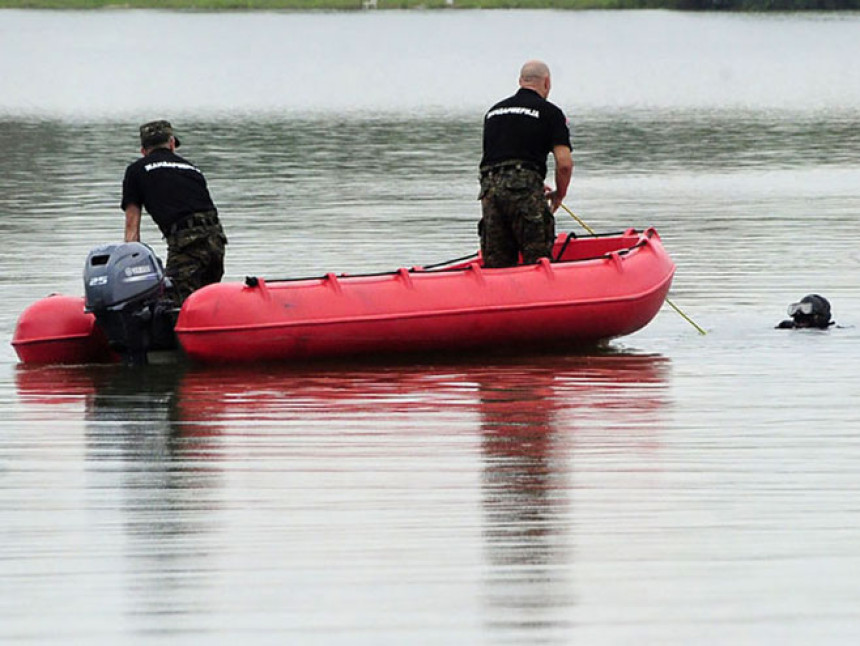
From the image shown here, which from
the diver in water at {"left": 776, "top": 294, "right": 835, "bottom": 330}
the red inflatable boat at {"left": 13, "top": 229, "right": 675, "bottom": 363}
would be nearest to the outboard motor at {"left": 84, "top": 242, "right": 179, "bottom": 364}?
the red inflatable boat at {"left": 13, "top": 229, "right": 675, "bottom": 363}

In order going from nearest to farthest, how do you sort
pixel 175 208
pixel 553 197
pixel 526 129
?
pixel 175 208 → pixel 526 129 → pixel 553 197

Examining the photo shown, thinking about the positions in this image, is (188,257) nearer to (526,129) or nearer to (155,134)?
(155,134)

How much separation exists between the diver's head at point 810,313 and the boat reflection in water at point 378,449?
3.64ft

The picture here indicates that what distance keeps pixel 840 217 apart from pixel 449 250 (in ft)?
13.6

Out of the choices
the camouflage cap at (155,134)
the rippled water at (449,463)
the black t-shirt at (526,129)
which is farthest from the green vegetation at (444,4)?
the camouflage cap at (155,134)

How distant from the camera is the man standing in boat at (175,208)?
399 inches

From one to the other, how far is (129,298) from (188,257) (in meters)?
0.66

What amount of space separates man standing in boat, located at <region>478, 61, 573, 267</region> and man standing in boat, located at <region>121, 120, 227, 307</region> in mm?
1485

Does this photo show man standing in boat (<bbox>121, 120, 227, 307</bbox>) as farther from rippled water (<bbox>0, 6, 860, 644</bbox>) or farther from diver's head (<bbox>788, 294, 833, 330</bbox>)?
diver's head (<bbox>788, 294, 833, 330</bbox>)

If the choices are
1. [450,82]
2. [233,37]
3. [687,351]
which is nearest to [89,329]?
[687,351]

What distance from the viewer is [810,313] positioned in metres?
10.9

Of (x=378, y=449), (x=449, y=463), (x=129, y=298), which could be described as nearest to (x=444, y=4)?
(x=129, y=298)

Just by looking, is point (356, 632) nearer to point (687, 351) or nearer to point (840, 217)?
point (687, 351)

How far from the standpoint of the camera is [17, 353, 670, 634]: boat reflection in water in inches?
248
